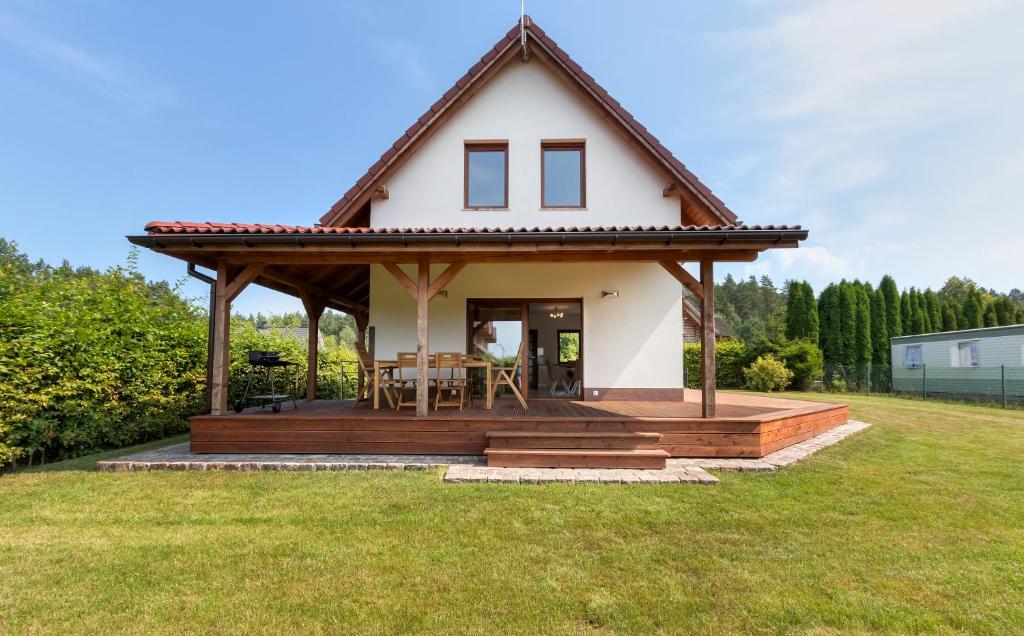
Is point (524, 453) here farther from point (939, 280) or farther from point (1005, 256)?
point (939, 280)

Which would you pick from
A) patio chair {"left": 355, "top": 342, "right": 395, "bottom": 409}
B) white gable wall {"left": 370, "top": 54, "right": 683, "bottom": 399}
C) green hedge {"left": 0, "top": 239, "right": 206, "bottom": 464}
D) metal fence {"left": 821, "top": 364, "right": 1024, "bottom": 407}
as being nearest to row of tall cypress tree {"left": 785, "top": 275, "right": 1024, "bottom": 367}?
metal fence {"left": 821, "top": 364, "right": 1024, "bottom": 407}

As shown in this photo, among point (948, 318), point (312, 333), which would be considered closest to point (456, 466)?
point (312, 333)

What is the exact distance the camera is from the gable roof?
8922 mm

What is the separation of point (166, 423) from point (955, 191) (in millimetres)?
27355

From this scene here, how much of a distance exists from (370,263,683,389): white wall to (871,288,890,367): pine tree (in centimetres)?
1935

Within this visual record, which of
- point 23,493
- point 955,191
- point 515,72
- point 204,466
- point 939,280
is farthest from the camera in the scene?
point 939,280

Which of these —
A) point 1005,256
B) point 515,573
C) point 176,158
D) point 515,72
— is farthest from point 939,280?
point 176,158

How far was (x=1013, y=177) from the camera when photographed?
17109 mm

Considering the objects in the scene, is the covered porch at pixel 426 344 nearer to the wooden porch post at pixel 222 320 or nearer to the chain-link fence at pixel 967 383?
the wooden porch post at pixel 222 320

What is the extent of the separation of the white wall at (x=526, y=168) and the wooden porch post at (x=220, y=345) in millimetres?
3373

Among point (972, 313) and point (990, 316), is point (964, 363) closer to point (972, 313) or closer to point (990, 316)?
point (972, 313)

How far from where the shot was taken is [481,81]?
916 centimetres

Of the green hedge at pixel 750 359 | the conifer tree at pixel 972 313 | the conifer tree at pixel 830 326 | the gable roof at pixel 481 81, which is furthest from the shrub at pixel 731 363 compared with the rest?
the conifer tree at pixel 972 313

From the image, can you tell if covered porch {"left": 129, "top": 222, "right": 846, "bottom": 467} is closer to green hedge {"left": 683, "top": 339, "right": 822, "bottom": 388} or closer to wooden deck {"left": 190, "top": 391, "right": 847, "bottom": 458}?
wooden deck {"left": 190, "top": 391, "right": 847, "bottom": 458}
